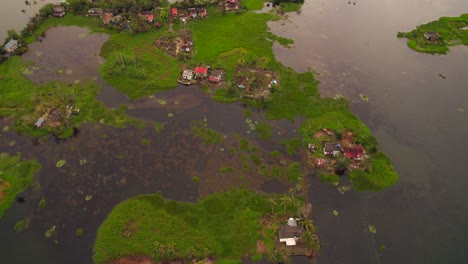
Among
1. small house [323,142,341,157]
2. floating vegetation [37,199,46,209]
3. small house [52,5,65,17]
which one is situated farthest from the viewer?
small house [52,5,65,17]

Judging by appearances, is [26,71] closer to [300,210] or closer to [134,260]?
[134,260]

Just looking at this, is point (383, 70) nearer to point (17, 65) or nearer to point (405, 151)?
point (405, 151)

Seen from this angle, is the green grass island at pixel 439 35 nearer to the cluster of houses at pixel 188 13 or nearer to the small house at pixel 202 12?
the small house at pixel 202 12

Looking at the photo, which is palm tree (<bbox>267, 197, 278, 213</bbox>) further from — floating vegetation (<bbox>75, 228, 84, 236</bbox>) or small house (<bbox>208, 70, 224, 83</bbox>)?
small house (<bbox>208, 70, 224, 83</bbox>)

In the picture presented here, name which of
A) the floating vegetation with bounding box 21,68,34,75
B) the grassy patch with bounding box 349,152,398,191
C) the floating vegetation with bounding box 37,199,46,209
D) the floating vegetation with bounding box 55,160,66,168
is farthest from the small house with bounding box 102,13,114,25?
the grassy patch with bounding box 349,152,398,191

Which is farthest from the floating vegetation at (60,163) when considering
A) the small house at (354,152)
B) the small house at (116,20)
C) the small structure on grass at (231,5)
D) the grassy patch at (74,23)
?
the small structure on grass at (231,5)

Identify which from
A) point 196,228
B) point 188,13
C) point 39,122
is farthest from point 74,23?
point 196,228
